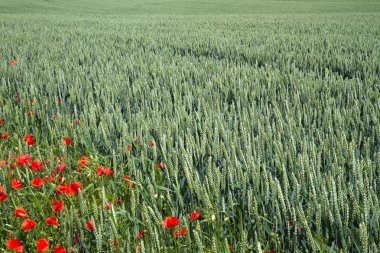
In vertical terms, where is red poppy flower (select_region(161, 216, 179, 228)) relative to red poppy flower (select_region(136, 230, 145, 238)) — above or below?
above

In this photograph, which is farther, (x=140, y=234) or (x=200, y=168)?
(x=200, y=168)

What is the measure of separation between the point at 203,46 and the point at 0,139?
17.0 ft

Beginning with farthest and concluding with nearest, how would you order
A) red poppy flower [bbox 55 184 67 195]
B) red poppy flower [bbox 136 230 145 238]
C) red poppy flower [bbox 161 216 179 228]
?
red poppy flower [bbox 55 184 67 195]
red poppy flower [bbox 136 230 145 238]
red poppy flower [bbox 161 216 179 228]

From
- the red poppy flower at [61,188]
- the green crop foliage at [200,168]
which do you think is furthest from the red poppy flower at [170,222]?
the red poppy flower at [61,188]

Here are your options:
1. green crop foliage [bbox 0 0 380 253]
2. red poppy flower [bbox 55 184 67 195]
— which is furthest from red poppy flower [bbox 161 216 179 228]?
red poppy flower [bbox 55 184 67 195]

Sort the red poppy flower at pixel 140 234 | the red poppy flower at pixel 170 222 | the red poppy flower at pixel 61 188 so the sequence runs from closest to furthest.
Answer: the red poppy flower at pixel 170 222
the red poppy flower at pixel 140 234
the red poppy flower at pixel 61 188

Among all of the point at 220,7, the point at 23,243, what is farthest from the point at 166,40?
the point at 220,7

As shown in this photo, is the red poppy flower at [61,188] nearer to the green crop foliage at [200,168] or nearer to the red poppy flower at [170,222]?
the green crop foliage at [200,168]

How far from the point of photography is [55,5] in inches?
1289

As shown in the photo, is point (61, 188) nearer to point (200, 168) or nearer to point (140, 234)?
point (140, 234)

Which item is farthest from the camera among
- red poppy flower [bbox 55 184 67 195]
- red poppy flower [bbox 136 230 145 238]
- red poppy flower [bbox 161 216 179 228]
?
red poppy flower [bbox 55 184 67 195]

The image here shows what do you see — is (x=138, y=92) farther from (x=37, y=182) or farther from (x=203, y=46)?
(x=203, y=46)

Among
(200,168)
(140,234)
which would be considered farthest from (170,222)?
(200,168)

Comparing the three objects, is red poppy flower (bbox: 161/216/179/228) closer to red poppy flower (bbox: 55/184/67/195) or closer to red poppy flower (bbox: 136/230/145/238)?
red poppy flower (bbox: 136/230/145/238)
